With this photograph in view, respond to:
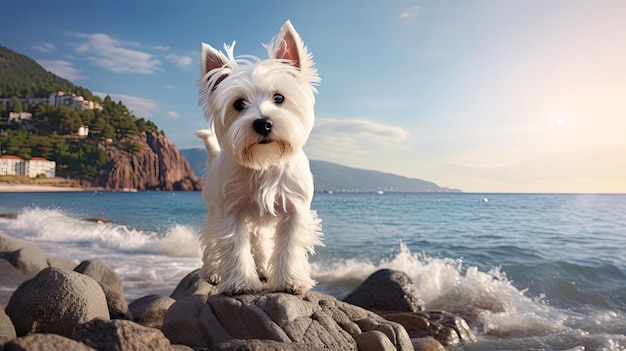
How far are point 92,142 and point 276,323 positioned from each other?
91.5m

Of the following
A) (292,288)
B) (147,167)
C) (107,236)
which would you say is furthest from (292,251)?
(147,167)

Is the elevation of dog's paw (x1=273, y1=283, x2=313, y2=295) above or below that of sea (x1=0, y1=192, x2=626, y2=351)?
above

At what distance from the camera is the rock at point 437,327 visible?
22.1 ft

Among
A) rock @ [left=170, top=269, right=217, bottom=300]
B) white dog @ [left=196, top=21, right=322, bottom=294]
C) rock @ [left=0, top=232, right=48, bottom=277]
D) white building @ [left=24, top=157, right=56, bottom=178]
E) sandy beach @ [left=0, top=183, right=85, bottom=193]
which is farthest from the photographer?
white building @ [left=24, top=157, right=56, bottom=178]

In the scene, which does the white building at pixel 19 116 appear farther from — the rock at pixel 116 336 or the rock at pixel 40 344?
the rock at pixel 40 344

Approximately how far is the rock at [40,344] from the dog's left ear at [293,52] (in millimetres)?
2661

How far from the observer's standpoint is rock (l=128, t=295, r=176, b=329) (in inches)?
266

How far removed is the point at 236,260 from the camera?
4.42 metres

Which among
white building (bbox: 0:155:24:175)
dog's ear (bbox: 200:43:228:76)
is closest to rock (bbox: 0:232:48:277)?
dog's ear (bbox: 200:43:228:76)

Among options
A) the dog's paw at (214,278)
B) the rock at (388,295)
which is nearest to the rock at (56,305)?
the dog's paw at (214,278)

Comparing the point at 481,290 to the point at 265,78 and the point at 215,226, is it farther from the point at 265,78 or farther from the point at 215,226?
the point at 265,78

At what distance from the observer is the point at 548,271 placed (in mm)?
12125

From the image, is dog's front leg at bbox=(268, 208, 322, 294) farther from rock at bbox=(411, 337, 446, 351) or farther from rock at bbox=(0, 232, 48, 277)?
rock at bbox=(0, 232, 48, 277)

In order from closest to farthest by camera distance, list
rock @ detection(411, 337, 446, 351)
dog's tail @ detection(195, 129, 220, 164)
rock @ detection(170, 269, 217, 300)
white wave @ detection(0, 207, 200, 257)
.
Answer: rock @ detection(411, 337, 446, 351), dog's tail @ detection(195, 129, 220, 164), rock @ detection(170, 269, 217, 300), white wave @ detection(0, 207, 200, 257)
